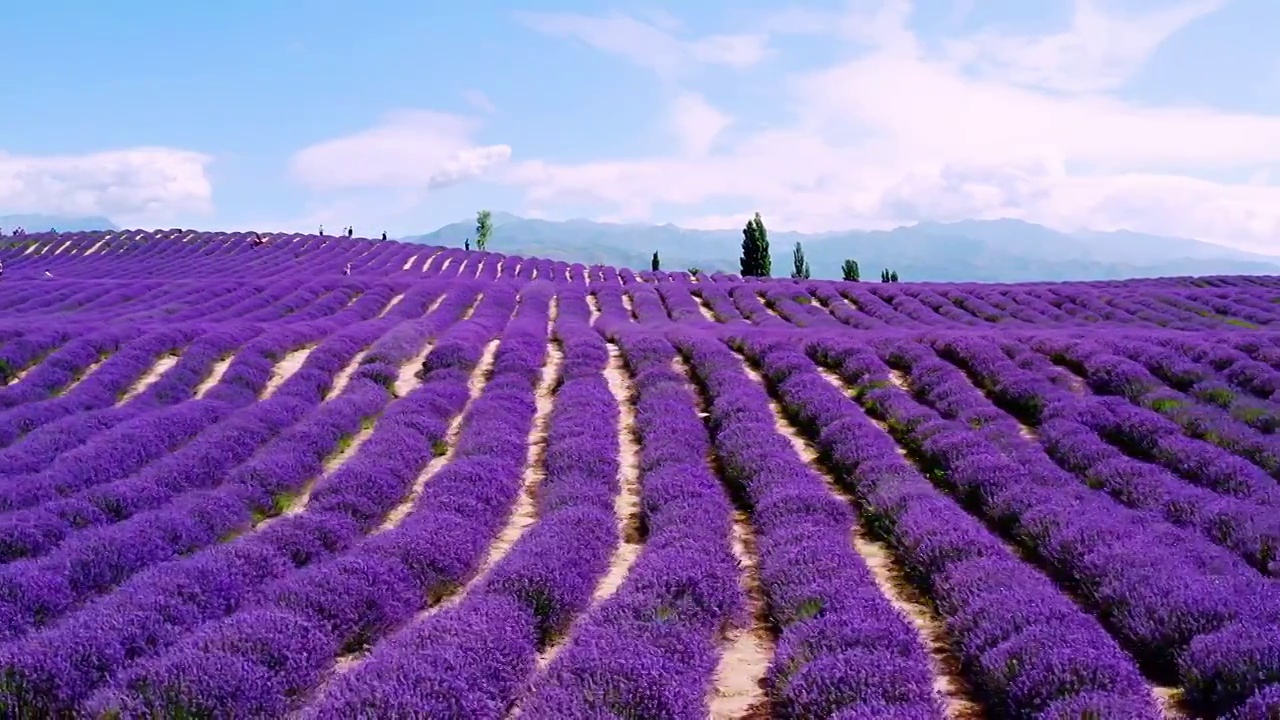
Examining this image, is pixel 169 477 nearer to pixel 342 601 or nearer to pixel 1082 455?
pixel 342 601

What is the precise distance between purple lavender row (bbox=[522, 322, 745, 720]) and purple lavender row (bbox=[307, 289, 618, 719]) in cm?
32

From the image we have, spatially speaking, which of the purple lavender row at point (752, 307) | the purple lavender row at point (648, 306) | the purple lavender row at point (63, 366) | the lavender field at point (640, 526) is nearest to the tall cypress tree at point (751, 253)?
the purple lavender row at point (752, 307)

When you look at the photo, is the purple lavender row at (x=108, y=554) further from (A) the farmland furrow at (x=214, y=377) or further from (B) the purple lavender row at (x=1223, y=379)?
(B) the purple lavender row at (x=1223, y=379)

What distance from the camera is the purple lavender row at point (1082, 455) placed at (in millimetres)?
7375

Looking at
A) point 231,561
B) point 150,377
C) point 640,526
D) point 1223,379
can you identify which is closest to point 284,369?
point 150,377

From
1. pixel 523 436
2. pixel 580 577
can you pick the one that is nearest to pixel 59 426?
pixel 523 436

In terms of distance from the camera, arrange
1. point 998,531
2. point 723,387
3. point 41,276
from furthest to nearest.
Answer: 1. point 41,276
2. point 723,387
3. point 998,531

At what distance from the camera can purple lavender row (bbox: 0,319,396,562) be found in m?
7.85

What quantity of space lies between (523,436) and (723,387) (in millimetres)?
3812

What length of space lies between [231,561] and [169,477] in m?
3.45

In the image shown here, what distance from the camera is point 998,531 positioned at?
8.43 metres

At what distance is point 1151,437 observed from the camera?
10703mm

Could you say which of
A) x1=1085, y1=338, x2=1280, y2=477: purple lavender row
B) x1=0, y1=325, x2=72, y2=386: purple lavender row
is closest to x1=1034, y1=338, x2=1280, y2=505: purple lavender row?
x1=1085, y1=338, x2=1280, y2=477: purple lavender row

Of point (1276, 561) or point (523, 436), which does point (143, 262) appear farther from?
point (1276, 561)
